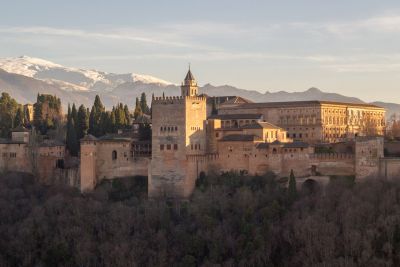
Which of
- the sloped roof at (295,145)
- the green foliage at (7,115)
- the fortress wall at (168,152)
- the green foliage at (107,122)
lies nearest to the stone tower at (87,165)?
the fortress wall at (168,152)

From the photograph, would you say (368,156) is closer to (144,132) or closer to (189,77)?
(189,77)

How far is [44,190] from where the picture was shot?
4231 centimetres

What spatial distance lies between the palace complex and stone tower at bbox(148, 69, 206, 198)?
5cm

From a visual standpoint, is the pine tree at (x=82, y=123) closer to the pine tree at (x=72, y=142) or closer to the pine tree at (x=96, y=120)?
the pine tree at (x=96, y=120)

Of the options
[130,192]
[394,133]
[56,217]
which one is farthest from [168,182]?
[394,133]

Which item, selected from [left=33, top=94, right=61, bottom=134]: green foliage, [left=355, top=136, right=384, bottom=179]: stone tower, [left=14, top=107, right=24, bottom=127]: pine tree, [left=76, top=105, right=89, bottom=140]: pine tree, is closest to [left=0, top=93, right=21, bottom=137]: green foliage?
[left=14, top=107, right=24, bottom=127]: pine tree

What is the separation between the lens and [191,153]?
131ft

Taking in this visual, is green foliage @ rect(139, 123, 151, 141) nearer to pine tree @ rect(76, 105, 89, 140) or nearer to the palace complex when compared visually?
the palace complex

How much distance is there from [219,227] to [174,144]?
6.53 m

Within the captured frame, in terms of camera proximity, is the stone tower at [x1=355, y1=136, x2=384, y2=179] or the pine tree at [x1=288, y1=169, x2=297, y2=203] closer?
the pine tree at [x1=288, y1=169, x2=297, y2=203]

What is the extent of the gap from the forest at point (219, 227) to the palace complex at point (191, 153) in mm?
861

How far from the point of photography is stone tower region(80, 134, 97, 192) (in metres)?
41.0

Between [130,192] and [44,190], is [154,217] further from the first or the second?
[44,190]

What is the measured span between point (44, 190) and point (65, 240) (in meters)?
7.97
